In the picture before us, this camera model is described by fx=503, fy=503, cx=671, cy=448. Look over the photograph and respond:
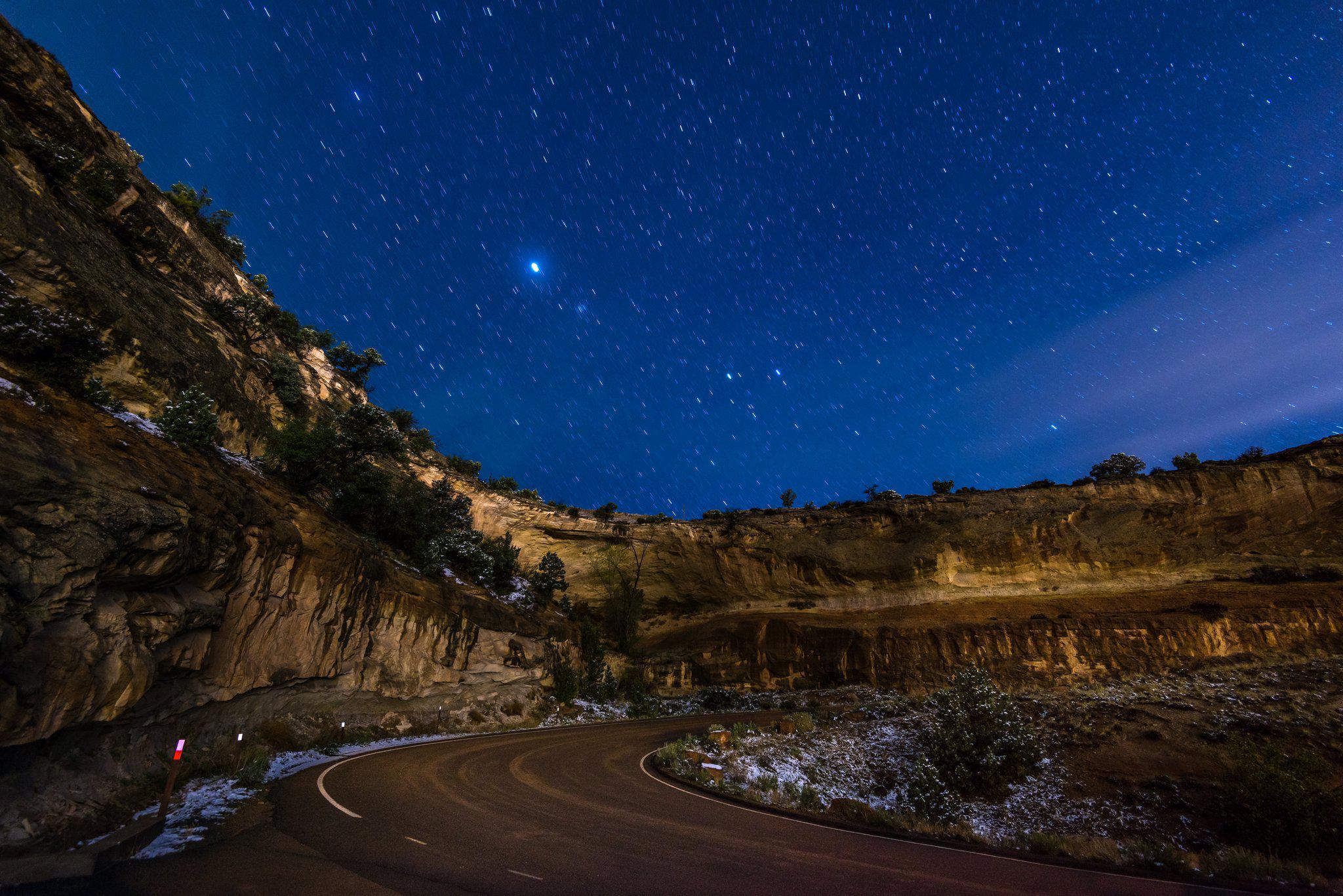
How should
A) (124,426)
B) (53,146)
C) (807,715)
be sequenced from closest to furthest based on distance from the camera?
1. (124,426)
2. (53,146)
3. (807,715)

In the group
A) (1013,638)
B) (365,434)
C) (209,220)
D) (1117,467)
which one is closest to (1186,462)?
(1117,467)

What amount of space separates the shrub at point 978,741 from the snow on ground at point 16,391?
2298cm

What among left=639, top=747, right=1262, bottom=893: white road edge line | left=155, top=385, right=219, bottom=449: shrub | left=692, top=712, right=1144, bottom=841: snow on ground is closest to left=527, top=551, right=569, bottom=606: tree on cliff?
left=692, top=712, right=1144, bottom=841: snow on ground

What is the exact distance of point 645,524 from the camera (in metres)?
54.1

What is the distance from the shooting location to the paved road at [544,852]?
6.03 metres

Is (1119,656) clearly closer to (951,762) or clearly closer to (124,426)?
(951,762)

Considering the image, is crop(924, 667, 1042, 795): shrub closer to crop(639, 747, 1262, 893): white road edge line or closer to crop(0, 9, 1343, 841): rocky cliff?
crop(639, 747, 1262, 893): white road edge line

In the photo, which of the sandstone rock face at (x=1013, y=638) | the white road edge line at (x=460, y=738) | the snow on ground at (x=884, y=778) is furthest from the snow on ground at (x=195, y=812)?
the sandstone rock face at (x=1013, y=638)

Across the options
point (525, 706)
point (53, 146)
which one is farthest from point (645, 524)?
point (53, 146)

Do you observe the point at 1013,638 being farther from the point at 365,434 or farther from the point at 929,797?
the point at 365,434

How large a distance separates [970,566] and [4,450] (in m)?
52.1

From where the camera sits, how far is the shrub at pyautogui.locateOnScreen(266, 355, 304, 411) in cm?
2906

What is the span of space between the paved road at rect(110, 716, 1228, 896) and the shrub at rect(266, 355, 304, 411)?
24057 mm

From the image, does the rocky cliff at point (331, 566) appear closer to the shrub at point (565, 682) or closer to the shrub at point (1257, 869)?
the shrub at point (565, 682)
